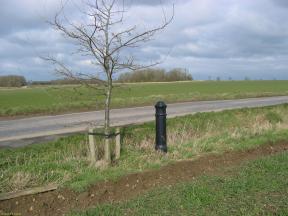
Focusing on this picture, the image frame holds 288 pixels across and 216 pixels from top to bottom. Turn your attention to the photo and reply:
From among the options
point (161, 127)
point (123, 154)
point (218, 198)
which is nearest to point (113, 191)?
point (218, 198)

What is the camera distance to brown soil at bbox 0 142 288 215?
5637 millimetres

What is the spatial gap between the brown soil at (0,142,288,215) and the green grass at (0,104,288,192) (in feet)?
0.70

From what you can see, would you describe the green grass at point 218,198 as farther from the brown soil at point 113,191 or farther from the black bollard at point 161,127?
the black bollard at point 161,127

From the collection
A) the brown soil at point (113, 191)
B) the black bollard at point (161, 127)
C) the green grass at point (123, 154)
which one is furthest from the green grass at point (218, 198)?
the black bollard at point (161, 127)

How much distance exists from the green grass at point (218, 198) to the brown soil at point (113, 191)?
0.37 m

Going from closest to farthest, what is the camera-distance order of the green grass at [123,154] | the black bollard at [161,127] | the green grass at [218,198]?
1. the green grass at [218,198]
2. the green grass at [123,154]
3. the black bollard at [161,127]

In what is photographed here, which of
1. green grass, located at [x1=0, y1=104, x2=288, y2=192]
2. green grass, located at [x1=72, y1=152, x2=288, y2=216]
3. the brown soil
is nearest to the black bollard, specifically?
green grass, located at [x1=0, y1=104, x2=288, y2=192]

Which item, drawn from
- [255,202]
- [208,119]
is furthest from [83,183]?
[208,119]

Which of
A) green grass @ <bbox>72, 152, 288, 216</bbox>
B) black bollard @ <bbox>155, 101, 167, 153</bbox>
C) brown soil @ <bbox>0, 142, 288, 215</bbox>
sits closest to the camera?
green grass @ <bbox>72, 152, 288, 216</bbox>

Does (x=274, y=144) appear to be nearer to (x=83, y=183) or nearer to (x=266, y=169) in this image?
(x=266, y=169)

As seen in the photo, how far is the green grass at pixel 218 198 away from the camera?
5.18 m

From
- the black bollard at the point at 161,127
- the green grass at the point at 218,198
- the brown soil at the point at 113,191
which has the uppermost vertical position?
the black bollard at the point at 161,127

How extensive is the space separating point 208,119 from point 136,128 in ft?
10.7

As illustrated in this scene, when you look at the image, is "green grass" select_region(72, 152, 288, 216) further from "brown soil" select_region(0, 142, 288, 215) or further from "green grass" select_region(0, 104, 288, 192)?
"green grass" select_region(0, 104, 288, 192)
